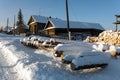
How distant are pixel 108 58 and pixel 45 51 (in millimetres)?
4826

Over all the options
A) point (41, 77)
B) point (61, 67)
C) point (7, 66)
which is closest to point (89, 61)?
point (61, 67)

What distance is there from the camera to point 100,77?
791 cm

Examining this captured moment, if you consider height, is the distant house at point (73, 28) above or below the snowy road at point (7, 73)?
above

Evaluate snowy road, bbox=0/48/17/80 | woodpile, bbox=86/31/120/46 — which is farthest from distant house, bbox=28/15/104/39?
snowy road, bbox=0/48/17/80

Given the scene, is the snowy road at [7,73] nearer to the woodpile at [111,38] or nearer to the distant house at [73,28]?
the woodpile at [111,38]

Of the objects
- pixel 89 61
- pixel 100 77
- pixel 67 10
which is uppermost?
pixel 67 10

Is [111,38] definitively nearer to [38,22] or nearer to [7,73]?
[7,73]

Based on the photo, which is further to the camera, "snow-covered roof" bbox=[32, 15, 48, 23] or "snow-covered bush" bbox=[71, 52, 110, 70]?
"snow-covered roof" bbox=[32, 15, 48, 23]

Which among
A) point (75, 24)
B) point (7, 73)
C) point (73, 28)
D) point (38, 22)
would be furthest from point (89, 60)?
point (38, 22)

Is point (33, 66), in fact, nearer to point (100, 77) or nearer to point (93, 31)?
point (100, 77)

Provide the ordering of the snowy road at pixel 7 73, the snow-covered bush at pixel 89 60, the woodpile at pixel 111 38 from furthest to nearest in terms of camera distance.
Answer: the woodpile at pixel 111 38
the snowy road at pixel 7 73
the snow-covered bush at pixel 89 60

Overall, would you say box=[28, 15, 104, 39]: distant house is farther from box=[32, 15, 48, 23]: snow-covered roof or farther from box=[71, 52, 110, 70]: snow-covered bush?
box=[71, 52, 110, 70]: snow-covered bush

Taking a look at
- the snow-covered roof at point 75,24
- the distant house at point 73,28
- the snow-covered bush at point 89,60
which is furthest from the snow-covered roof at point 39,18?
the snow-covered bush at point 89,60

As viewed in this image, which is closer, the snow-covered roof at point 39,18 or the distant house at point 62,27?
the distant house at point 62,27
